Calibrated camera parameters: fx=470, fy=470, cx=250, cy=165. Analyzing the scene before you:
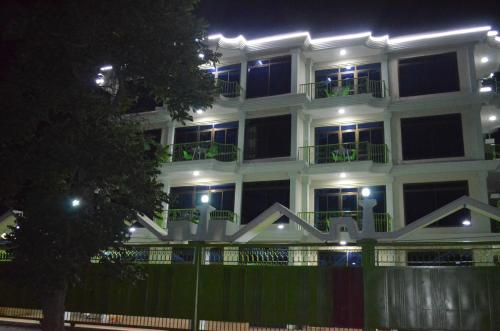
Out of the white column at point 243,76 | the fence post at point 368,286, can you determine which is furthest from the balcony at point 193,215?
the fence post at point 368,286

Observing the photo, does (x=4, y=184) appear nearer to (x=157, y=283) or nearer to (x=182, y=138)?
(x=157, y=283)

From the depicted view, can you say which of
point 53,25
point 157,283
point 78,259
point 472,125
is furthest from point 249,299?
point 472,125

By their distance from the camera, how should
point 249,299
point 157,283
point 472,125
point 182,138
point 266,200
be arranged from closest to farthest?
1. point 249,299
2. point 157,283
3. point 472,125
4. point 266,200
5. point 182,138

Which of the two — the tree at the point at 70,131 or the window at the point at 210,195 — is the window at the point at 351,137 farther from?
the tree at the point at 70,131

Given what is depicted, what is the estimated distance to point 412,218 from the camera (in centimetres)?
1814

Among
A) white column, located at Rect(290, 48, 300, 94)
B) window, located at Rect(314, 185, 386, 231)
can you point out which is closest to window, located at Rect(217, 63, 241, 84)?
white column, located at Rect(290, 48, 300, 94)

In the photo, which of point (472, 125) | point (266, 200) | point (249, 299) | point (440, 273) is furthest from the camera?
point (266, 200)

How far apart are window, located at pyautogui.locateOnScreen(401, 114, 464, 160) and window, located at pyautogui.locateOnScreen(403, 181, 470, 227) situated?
1172 millimetres

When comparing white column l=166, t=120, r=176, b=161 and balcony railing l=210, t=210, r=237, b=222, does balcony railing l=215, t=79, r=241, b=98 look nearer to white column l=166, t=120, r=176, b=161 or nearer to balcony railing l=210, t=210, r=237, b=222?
white column l=166, t=120, r=176, b=161

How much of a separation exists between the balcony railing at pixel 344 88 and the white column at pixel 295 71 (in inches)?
13.5

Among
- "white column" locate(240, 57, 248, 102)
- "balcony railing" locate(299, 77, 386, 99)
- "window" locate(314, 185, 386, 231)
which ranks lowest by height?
"window" locate(314, 185, 386, 231)

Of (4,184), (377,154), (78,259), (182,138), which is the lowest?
(78,259)

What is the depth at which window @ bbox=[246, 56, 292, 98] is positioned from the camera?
66.7 feet

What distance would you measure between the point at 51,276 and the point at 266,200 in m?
12.4
